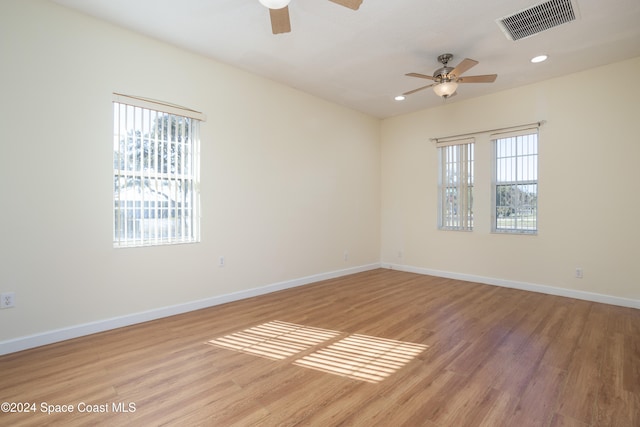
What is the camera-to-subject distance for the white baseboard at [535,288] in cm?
375

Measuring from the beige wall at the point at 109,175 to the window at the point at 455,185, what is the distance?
229cm

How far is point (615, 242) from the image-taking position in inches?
149

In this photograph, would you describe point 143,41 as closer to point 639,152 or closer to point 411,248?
point 411,248

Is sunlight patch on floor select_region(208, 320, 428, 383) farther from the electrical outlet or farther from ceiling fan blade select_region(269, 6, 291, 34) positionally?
ceiling fan blade select_region(269, 6, 291, 34)

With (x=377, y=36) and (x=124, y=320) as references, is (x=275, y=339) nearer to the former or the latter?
(x=124, y=320)

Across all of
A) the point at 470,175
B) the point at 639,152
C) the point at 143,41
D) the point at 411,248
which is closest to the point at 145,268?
the point at 143,41

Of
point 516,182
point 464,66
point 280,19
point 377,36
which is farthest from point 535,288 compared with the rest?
point 280,19

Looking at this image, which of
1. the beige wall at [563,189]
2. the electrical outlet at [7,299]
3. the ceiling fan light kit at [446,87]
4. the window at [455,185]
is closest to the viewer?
the electrical outlet at [7,299]

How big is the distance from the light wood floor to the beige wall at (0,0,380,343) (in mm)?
488

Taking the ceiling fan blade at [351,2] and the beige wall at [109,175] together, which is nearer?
the ceiling fan blade at [351,2]

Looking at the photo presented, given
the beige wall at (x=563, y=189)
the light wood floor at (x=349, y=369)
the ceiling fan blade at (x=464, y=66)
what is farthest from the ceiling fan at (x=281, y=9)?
the beige wall at (x=563, y=189)

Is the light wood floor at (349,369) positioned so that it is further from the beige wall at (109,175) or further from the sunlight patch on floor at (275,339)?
the beige wall at (109,175)

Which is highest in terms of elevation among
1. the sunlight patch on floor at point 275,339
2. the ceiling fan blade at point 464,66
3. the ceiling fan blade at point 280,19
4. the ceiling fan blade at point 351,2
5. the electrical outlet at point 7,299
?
the ceiling fan blade at point 464,66

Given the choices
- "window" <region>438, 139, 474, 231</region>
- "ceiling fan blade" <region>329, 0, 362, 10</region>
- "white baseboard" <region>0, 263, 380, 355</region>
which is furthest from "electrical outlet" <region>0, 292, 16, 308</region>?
"window" <region>438, 139, 474, 231</region>
